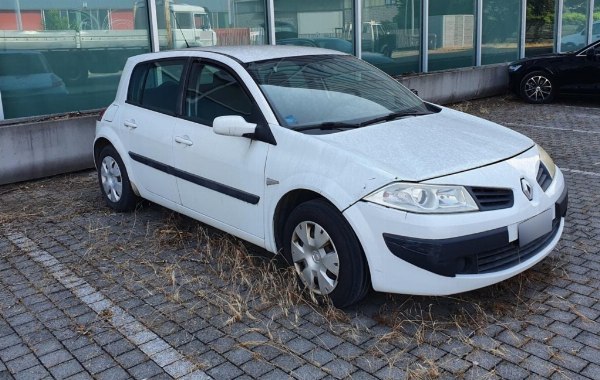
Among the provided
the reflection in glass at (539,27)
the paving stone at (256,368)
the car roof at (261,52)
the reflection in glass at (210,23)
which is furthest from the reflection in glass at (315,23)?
the paving stone at (256,368)

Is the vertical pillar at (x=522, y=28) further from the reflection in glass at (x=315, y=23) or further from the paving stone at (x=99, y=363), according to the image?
the paving stone at (x=99, y=363)

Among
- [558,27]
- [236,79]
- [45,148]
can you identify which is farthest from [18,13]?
[558,27]

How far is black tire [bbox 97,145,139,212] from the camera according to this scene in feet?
20.0

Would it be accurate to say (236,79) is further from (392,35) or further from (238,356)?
(392,35)

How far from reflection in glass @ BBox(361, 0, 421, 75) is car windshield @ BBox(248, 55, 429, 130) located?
23.9 feet

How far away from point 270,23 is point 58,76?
146 inches

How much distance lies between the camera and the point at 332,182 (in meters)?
3.92

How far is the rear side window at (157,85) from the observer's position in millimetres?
5410

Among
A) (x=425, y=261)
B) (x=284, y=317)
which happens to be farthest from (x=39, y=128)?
(x=425, y=261)

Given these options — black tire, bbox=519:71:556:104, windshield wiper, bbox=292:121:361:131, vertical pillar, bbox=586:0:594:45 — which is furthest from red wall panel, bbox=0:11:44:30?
vertical pillar, bbox=586:0:594:45

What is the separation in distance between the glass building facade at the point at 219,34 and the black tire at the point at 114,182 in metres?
2.52

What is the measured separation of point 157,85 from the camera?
571 centimetres

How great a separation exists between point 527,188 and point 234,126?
1.96 m

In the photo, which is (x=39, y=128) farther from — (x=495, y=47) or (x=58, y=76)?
(x=495, y=47)
